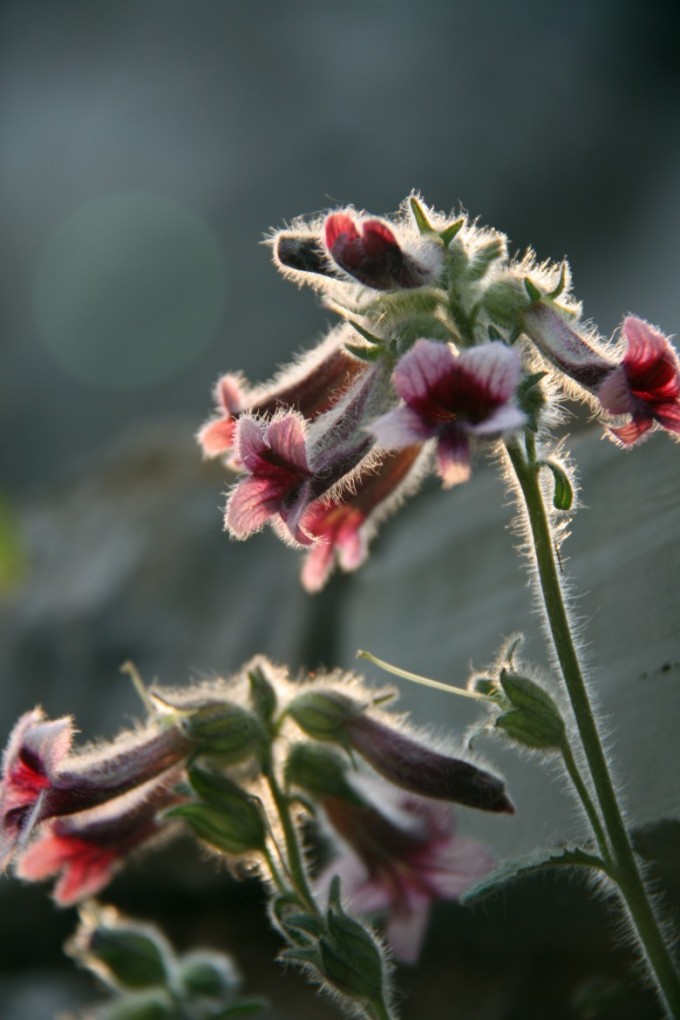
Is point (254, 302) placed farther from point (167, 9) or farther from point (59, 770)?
point (59, 770)

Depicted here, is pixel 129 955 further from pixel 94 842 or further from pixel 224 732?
pixel 224 732

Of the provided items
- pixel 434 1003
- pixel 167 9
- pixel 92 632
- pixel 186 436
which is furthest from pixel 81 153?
pixel 434 1003

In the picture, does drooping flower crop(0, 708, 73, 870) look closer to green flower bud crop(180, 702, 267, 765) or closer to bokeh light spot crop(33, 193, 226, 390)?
green flower bud crop(180, 702, 267, 765)

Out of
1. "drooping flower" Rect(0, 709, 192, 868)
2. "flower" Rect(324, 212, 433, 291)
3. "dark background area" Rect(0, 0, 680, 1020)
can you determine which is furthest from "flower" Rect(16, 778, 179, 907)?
"dark background area" Rect(0, 0, 680, 1020)

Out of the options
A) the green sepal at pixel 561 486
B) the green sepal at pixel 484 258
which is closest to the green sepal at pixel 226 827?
the green sepal at pixel 561 486

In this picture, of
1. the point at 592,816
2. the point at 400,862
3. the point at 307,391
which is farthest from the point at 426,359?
the point at 400,862
